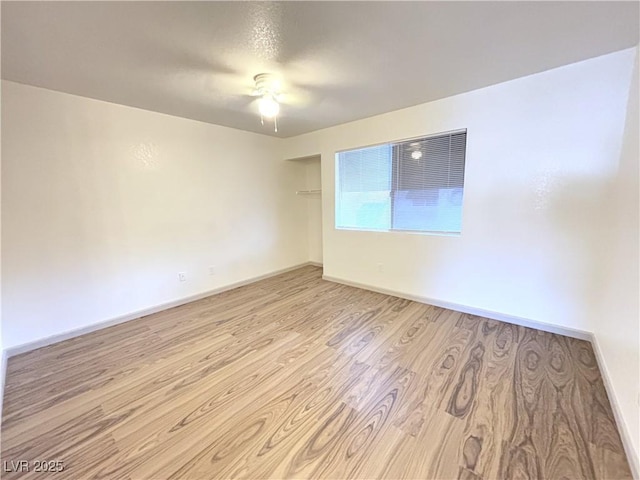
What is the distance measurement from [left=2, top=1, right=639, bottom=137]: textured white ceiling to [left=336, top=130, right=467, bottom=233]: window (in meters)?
0.68

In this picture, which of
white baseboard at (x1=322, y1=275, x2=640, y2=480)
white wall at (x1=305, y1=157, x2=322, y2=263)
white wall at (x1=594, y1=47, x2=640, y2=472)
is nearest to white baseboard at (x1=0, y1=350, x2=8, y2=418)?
white baseboard at (x1=322, y1=275, x2=640, y2=480)

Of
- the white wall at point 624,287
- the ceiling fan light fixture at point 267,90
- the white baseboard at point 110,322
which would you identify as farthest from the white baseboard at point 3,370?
the white wall at point 624,287

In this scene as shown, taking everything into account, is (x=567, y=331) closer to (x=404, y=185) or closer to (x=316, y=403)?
(x=404, y=185)

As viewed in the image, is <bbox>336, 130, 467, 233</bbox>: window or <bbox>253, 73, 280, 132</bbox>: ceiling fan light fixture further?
<bbox>336, 130, 467, 233</bbox>: window

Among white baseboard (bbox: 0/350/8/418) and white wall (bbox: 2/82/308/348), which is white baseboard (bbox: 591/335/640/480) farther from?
white wall (bbox: 2/82/308/348)

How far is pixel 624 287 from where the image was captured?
5.42ft

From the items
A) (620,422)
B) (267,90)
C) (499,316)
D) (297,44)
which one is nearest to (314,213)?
(267,90)

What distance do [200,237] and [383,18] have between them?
10.3 ft

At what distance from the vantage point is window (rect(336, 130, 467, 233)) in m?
3.01

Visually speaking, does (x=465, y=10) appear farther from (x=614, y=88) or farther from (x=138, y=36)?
(x=138, y=36)

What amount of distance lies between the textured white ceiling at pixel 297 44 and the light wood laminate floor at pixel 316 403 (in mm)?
2317

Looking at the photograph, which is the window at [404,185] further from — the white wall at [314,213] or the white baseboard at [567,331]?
the white wall at [314,213]

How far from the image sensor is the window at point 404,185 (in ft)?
9.88

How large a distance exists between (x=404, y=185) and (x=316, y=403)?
265 cm
